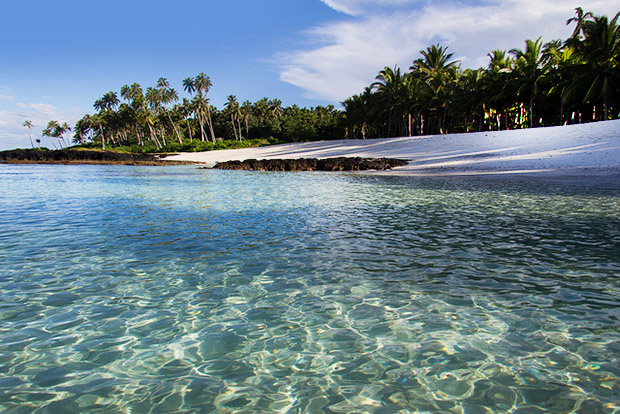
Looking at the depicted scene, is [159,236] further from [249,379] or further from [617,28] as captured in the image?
[617,28]

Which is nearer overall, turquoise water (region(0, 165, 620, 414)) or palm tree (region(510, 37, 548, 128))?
turquoise water (region(0, 165, 620, 414))

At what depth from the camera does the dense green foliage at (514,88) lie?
124ft

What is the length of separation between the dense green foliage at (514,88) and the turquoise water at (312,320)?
40.1m

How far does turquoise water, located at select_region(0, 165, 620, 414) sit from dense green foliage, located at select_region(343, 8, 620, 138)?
132ft

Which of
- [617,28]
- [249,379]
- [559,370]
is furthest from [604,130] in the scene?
[249,379]

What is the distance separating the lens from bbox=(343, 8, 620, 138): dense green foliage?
1484 inches

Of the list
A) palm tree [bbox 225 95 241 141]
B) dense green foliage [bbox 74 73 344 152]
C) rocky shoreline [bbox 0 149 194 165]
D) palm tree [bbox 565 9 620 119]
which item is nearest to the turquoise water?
palm tree [bbox 565 9 620 119]

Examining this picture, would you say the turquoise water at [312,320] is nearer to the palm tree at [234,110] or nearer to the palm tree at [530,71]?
the palm tree at [530,71]

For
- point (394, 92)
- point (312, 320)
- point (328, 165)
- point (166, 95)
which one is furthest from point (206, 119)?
point (312, 320)

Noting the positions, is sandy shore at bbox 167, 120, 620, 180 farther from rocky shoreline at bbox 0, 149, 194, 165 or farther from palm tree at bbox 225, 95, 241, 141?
palm tree at bbox 225, 95, 241, 141

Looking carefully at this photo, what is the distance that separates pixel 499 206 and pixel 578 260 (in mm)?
6244

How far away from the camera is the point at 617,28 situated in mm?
34969

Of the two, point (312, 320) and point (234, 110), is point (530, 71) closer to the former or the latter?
point (312, 320)

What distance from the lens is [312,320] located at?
415cm
